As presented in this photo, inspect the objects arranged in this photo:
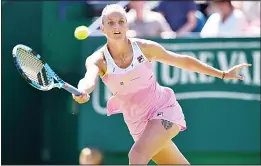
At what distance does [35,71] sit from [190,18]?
13.2 feet

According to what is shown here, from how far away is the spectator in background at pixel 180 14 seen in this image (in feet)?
31.7

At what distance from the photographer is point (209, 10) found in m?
9.92

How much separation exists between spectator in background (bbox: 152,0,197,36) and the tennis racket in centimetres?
387

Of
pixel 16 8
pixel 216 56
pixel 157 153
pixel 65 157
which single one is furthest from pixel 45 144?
pixel 157 153

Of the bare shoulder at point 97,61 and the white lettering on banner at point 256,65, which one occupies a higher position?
the bare shoulder at point 97,61

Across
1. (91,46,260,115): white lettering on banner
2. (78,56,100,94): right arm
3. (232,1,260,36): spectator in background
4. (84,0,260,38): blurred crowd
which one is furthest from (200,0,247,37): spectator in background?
(78,56,100,94): right arm

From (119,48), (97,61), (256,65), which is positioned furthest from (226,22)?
(97,61)

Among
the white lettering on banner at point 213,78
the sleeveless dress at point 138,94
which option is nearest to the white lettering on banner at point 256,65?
the white lettering on banner at point 213,78

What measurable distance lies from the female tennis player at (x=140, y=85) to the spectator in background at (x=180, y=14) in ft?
10.9

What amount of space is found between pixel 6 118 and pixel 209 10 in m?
2.83

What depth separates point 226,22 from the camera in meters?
9.39

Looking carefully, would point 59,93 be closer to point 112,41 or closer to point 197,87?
point 197,87

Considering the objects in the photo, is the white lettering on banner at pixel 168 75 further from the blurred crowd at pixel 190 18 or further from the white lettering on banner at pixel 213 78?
the blurred crowd at pixel 190 18

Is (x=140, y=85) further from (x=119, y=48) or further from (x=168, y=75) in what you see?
(x=168, y=75)
